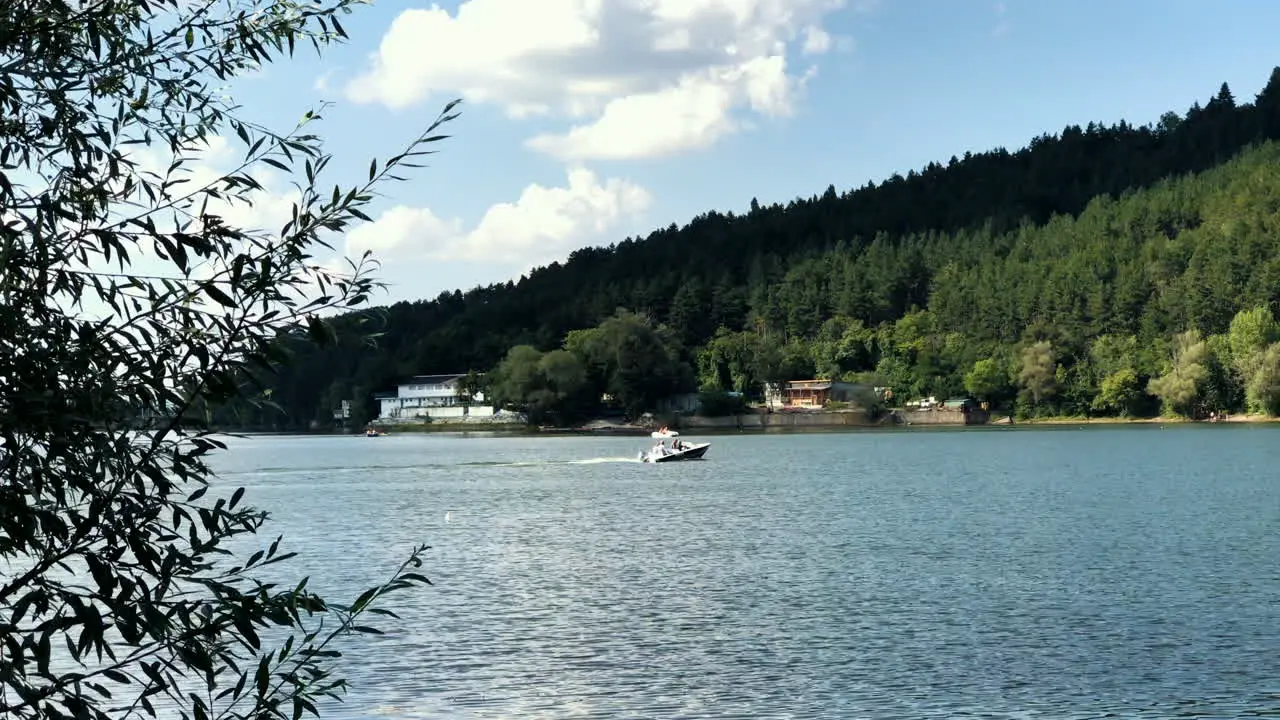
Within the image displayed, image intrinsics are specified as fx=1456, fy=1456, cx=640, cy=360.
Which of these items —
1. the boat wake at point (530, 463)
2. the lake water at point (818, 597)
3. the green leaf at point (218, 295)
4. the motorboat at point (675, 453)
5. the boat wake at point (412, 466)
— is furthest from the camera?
the motorboat at point (675, 453)

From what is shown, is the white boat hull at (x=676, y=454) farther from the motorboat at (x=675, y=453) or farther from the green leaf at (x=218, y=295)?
the green leaf at (x=218, y=295)

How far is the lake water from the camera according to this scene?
68.3 feet

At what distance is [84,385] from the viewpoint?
24.8ft

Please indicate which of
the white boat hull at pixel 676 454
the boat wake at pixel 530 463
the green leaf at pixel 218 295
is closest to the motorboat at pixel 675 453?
the white boat hull at pixel 676 454

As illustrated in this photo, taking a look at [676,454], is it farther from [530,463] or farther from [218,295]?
[218,295]

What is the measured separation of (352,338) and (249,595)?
1.54 metres

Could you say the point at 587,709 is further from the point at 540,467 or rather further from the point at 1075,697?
the point at 540,467

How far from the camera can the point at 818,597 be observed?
3108cm

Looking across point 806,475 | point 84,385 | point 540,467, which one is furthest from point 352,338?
point 540,467

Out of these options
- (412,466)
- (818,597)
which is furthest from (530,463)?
(818,597)

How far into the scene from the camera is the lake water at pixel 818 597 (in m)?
20.8

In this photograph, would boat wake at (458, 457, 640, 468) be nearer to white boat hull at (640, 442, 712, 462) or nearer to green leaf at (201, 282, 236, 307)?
white boat hull at (640, 442, 712, 462)

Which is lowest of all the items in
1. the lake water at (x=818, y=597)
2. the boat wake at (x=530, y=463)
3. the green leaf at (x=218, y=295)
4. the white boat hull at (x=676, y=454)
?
the lake water at (x=818, y=597)

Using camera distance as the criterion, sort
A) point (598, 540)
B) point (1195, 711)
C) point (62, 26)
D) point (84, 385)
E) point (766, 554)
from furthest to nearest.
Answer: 1. point (598, 540)
2. point (766, 554)
3. point (1195, 711)
4. point (62, 26)
5. point (84, 385)
